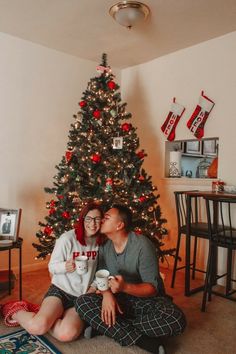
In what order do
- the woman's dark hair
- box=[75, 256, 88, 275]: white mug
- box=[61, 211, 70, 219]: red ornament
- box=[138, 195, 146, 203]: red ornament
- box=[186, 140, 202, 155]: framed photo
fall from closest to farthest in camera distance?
box=[75, 256, 88, 275]: white mug → the woman's dark hair → box=[61, 211, 70, 219]: red ornament → box=[138, 195, 146, 203]: red ornament → box=[186, 140, 202, 155]: framed photo

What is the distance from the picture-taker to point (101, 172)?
3.12 meters

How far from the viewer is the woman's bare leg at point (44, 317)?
199cm

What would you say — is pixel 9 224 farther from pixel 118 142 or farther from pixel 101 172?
pixel 118 142

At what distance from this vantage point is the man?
1.88m

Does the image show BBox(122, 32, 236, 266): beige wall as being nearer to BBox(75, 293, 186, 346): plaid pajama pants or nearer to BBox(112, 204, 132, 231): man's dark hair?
BBox(112, 204, 132, 231): man's dark hair

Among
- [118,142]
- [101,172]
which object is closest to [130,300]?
[101,172]

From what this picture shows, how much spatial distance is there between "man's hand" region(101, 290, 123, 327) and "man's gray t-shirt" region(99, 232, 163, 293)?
0.65 ft

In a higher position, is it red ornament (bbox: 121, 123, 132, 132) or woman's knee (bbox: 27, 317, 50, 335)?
red ornament (bbox: 121, 123, 132, 132)

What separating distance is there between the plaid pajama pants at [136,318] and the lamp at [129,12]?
7.79 ft

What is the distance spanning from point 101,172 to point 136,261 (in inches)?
50.7

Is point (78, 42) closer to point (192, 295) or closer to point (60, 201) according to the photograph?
point (60, 201)

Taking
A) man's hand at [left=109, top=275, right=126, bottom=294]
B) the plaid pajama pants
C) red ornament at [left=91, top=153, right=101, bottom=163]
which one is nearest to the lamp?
red ornament at [left=91, top=153, right=101, bottom=163]

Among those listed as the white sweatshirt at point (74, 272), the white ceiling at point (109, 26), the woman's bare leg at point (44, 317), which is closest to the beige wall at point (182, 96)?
the white ceiling at point (109, 26)

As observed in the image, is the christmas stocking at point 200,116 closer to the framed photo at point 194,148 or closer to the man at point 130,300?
the framed photo at point 194,148
